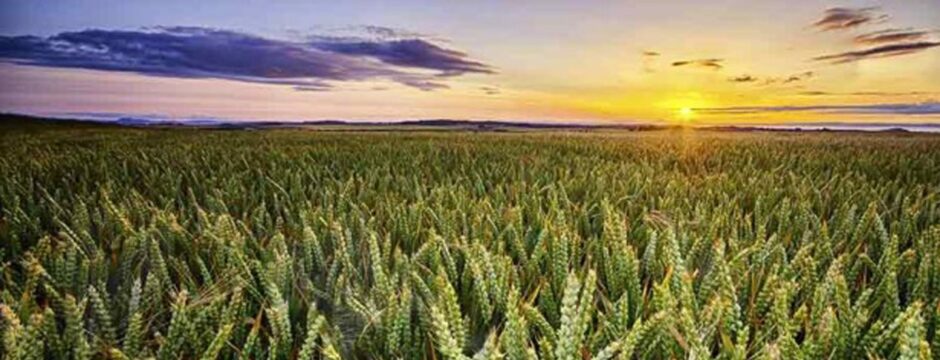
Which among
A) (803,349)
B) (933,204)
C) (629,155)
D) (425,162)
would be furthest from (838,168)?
(803,349)

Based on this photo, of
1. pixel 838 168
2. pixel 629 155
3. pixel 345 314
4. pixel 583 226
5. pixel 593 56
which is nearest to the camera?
pixel 345 314

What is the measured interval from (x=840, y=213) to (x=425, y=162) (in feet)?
6.86

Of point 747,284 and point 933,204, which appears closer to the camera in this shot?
point 747,284

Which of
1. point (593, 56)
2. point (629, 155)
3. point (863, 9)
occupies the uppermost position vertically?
point (863, 9)

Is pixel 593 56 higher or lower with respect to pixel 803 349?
higher

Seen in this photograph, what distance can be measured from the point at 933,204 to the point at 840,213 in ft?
0.80

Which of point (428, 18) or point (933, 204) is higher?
point (428, 18)

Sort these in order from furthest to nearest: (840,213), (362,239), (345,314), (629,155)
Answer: (629,155), (840,213), (362,239), (345,314)

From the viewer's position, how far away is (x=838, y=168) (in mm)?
3250

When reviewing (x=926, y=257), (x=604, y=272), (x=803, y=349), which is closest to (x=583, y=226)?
(x=604, y=272)

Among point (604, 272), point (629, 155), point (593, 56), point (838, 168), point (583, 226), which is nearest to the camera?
point (604, 272)

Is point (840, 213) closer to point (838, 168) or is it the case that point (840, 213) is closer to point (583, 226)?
point (583, 226)

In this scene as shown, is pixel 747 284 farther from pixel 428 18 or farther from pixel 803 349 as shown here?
pixel 428 18

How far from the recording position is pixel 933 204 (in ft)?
5.24
